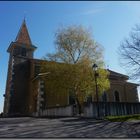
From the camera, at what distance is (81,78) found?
24.6 m

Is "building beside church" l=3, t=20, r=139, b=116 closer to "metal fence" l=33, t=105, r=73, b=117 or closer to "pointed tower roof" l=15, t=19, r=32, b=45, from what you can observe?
"pointed tower roof" l=15, t=19, r=32, b=45

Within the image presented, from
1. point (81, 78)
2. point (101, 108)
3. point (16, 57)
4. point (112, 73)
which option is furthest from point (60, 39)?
point (112, 73)

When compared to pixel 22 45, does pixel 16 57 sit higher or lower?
lower

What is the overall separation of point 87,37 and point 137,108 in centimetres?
1180

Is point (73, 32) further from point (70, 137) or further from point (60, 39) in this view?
point (70, 137)

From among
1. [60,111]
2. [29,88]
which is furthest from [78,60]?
[29,88]

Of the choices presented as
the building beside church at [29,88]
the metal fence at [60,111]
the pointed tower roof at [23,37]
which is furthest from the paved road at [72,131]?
the pointed tower roof at [23,37]

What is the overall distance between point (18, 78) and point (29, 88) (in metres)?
2.96

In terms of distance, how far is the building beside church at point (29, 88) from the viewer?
32906 millimetres

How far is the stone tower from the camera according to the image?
1425 inches

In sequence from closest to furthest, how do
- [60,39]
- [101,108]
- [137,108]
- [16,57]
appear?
[101,108] < [137,108] < [60,39] < [16,57]

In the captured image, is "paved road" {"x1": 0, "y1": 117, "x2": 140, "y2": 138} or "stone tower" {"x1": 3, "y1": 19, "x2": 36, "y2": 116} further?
"stone tower" {"x1": 3, "y1": 19, "x2": 36, "y2": 116}

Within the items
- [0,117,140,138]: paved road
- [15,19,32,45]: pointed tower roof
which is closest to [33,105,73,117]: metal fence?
[0,117,140,138]: paved road

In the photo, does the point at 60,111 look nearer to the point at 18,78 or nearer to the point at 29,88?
the point at 29,88
